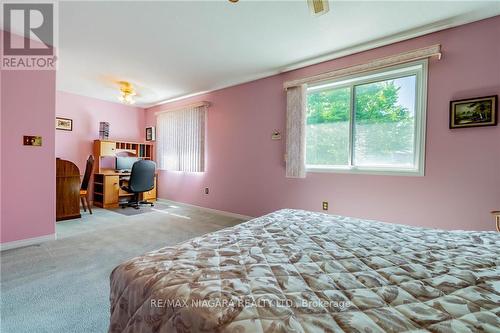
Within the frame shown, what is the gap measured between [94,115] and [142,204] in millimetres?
2288

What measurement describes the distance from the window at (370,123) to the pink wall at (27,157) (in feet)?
11.1

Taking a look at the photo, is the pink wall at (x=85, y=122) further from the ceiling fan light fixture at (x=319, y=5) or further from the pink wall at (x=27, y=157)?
the ceiling fan light fixture at (x=319, y=5)

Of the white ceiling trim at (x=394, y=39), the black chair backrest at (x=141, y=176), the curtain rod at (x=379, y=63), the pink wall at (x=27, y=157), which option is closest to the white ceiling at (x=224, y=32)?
the white ceiling trim at (x=394, y=39)

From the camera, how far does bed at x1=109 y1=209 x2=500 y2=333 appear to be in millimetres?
603

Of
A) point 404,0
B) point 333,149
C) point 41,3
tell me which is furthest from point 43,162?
point 404,0

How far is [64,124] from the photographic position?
4.75 m

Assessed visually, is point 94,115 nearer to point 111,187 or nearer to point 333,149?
point 111,187

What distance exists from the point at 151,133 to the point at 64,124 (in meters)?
1.72

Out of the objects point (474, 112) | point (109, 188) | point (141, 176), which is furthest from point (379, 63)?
point (109, 188)

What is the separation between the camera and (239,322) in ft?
1.93

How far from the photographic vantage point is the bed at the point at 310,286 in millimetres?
603

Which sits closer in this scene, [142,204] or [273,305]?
[273,305]

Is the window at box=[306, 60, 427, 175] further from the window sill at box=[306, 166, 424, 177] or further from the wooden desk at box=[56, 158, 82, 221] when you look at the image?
the wooden desk at box=[56, 158, 82, 221]

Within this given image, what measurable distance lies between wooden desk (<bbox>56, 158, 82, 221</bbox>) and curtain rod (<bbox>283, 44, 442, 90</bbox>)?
12.3 ft
